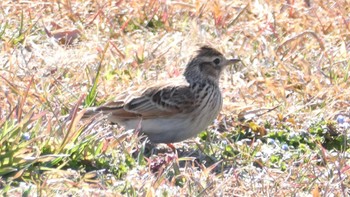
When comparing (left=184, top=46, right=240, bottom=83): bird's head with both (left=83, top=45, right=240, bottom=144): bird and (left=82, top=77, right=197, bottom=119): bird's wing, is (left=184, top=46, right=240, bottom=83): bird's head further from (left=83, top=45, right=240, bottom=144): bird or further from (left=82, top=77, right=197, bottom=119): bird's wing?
(left=82, top=77, right=197, bottom=119): bird's wing

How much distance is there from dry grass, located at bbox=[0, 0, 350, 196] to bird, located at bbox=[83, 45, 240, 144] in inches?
6.1

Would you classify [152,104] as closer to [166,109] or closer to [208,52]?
[166,109]

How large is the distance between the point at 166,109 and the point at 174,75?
1.13 m

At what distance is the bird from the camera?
8.48 meters

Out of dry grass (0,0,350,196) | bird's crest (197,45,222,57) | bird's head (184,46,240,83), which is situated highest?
bird's crest (197,45,222,57)

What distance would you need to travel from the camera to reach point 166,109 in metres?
8.59

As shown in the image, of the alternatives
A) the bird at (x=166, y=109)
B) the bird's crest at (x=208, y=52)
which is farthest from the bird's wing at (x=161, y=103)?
the bird's crest at (x=208, y=52)

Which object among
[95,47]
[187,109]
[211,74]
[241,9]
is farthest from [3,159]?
[241,9]

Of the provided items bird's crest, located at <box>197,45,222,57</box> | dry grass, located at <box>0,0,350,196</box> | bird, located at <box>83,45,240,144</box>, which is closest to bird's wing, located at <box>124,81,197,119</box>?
bird, located at <box>83,45,240,144</box>

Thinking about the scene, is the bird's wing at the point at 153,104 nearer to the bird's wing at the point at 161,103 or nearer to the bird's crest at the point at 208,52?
the bird's wing at the point at 161,103

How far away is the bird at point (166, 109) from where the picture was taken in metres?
8.48

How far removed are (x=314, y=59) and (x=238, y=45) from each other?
749mm

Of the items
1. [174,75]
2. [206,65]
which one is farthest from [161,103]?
[174,75]

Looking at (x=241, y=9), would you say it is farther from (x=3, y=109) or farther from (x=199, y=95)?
(x=3, y=109)
